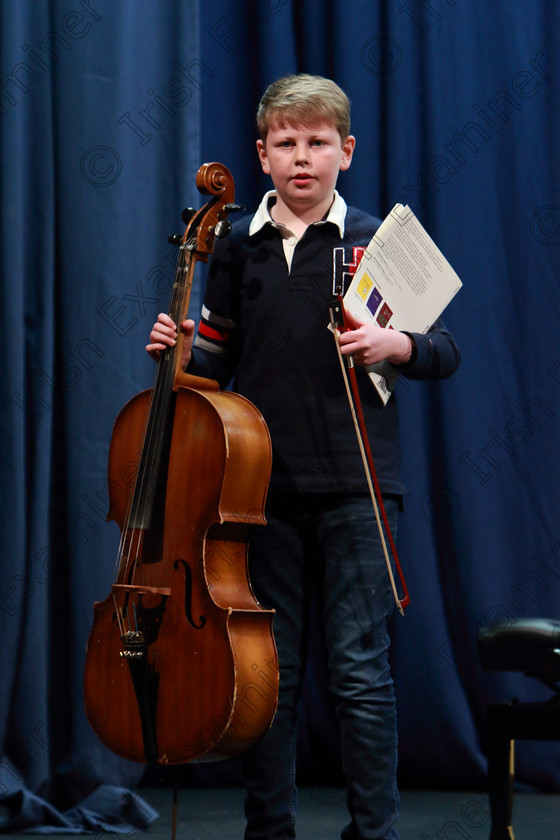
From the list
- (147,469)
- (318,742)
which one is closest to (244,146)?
(147,469)

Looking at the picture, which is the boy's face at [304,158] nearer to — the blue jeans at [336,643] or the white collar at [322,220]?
the white collar at [322,220]

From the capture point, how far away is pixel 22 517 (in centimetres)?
239

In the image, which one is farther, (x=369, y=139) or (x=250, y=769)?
(x=369, y=139)

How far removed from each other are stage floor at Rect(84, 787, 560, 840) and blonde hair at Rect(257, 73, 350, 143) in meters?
1.42

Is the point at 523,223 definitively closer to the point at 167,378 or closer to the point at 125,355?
the point at 125,355

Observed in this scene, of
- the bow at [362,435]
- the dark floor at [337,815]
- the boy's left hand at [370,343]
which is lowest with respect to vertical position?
the dark floor at [337,815]

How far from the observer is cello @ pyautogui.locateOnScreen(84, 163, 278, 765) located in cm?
145

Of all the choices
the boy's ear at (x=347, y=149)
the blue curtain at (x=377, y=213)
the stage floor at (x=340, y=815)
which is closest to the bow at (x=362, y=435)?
the boy's ear at (x=347, y=149)

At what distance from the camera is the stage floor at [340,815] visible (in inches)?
82.6

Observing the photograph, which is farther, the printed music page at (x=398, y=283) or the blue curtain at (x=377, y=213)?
the blue curtain at (x=377, y=213)

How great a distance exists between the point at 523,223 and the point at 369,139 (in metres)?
0.45

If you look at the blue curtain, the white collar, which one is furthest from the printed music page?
the blue curtain

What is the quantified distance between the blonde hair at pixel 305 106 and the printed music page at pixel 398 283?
200 millimetres

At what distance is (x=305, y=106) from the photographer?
162 centimetres
